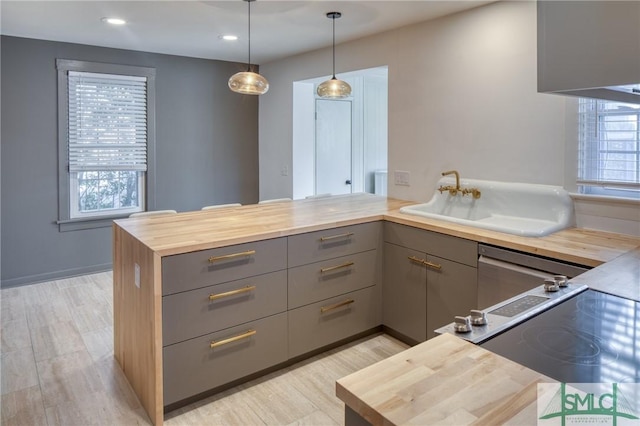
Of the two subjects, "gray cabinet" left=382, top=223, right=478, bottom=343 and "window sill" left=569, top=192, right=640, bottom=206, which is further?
"gray cabinet" left=382, top=223, right=478, bottom=343

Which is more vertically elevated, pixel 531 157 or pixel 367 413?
pixel 531 157

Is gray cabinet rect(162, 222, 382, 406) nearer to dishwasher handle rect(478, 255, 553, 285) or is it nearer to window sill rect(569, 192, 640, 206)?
dishwasher handle rect(478, 255, 553, 285)

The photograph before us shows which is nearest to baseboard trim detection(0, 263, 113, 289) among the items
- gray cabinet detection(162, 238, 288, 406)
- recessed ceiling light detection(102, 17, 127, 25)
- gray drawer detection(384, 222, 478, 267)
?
recessed ceiling light detection(102, 17, 127, 25)

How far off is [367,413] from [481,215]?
2.55 meters

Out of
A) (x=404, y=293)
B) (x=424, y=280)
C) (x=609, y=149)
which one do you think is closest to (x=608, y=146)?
(x=609, y=149)

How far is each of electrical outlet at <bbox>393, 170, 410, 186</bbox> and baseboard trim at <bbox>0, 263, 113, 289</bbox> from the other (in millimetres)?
3216

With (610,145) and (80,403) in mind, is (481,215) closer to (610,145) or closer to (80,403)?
(610,145)

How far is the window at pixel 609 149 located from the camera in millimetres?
2334

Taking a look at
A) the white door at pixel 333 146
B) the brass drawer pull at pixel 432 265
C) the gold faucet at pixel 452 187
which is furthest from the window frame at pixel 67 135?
the brass drawer pull at pixel 432 265

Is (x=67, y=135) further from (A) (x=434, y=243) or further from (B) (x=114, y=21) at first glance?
(A) (x=434, y=243)

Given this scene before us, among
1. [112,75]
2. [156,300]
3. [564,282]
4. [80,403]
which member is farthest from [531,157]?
[112,75]

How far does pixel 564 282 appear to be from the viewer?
1.41 m

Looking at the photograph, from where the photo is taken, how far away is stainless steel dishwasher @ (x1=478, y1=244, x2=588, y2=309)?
208cm

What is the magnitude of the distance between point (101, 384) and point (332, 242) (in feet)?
5.18
